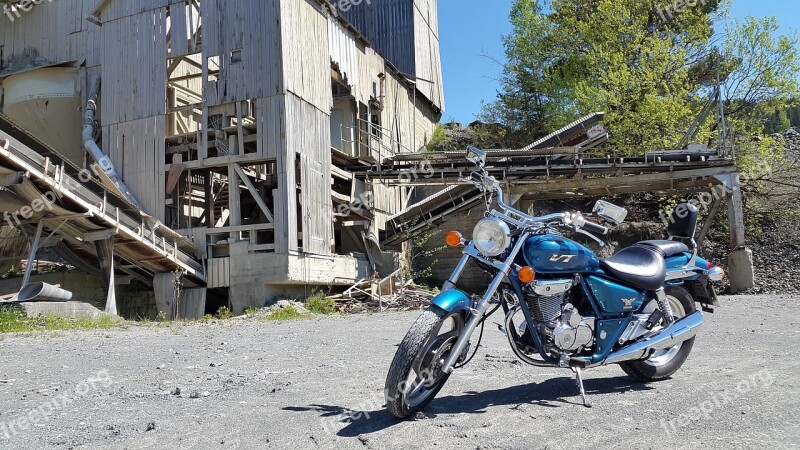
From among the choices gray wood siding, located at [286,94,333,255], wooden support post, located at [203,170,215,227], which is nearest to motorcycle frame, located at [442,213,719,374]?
gray wood siding, located at [286,94,333,255]

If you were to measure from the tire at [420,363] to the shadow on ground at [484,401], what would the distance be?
0.13m

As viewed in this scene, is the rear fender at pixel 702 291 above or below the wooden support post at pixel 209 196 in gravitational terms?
below

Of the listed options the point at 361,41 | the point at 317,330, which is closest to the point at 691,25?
the point at 361,41

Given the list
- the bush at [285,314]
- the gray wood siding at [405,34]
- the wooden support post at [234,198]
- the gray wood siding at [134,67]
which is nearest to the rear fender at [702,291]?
the bush at [285,314]

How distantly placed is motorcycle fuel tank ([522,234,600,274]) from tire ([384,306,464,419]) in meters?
0.64

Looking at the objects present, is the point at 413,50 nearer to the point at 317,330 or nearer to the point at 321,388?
the point at 317,330

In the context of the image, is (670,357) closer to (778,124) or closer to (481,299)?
(481,299)

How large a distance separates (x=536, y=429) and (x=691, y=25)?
84.6 ft

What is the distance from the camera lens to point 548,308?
4598mm

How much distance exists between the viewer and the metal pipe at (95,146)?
57.7ft

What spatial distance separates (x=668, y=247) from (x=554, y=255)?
147 cm

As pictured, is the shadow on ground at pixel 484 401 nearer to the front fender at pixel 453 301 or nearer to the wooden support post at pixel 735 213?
the front fender at pixel 453 301
